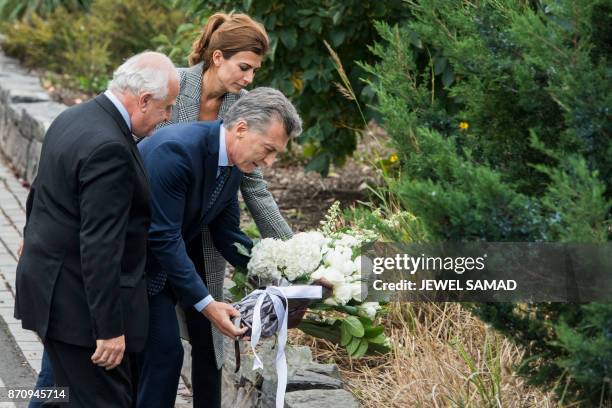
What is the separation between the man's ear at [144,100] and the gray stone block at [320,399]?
1.49m

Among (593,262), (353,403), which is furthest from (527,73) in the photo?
(353,403)

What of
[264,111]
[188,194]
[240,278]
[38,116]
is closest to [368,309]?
[240,278]

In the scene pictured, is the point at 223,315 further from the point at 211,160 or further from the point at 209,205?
the point at 211,160

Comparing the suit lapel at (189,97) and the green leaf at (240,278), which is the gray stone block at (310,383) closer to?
the green leaf at (240,278)

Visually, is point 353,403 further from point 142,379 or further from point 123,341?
point 123,341

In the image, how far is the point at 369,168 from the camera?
32.4ft

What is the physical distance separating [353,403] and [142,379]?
34.3 inches

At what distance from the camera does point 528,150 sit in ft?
12.5

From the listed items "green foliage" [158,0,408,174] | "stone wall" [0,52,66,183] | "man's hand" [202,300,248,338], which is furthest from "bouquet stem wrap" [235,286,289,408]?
"stone wall" [0,52,66,183]

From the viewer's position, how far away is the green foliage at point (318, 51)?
750 centimetres

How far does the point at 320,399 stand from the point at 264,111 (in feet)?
4.21

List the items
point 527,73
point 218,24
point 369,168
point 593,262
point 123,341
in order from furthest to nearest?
1. point 369,168
2. point 218,24
3. point 123,341
4. point 527,73
5. point 593,262

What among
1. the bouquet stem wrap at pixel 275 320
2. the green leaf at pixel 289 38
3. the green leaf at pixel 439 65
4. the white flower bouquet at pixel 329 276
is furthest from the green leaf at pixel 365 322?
the green leaf at pixel 289 38

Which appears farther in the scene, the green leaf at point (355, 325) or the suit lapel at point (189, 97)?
the suit lapel at point (189, 97)
